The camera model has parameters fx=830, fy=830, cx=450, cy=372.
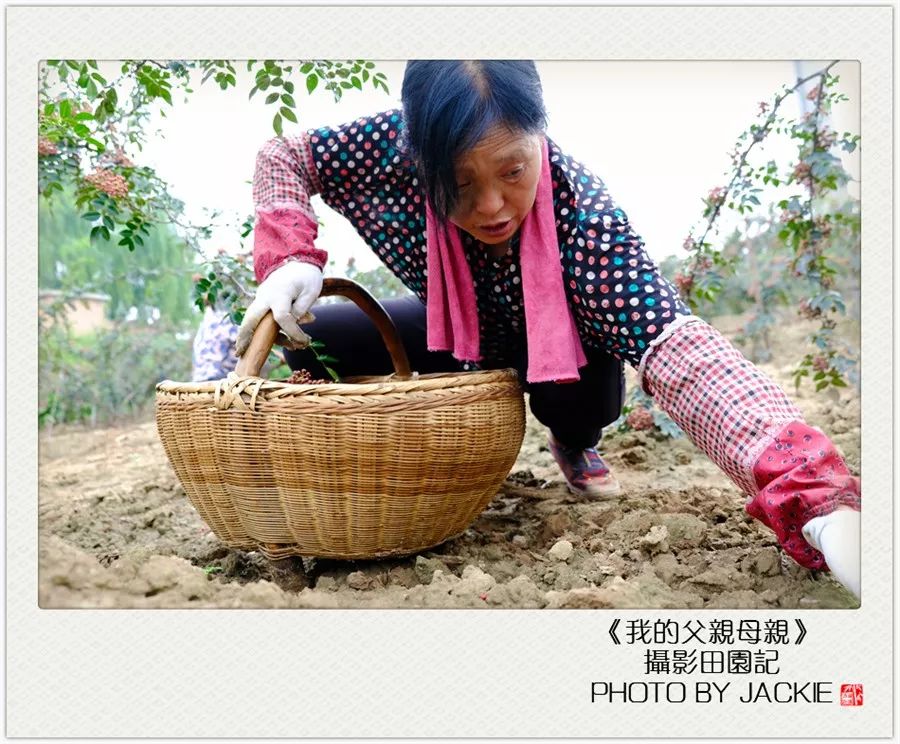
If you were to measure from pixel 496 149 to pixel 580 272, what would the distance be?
250mm

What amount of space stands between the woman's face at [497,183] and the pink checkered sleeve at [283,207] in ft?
0.87

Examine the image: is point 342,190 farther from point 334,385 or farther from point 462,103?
point 334,385

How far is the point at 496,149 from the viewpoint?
3.88 feet

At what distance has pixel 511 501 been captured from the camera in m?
1.78

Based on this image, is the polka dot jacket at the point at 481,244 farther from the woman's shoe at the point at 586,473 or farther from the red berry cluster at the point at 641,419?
the red berry cluster at the point at 641,419

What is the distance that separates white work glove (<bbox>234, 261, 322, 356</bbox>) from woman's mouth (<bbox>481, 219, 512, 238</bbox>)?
29 centimetres

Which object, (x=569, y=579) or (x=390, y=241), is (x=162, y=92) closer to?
(x=390, y=241)

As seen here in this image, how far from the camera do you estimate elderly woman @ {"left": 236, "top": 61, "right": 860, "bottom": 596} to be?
1.07m

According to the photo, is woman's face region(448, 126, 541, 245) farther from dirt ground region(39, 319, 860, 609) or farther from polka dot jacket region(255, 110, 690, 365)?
dirt ground region(39, 319, 860, 609)

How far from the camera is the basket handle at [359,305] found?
3.98 ft

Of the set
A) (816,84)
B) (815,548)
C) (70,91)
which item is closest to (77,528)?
(70,91)

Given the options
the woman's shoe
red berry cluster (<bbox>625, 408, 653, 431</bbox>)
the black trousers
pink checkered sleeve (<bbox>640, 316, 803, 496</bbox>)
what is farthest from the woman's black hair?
red berry cluster (<bbox>625, 408, 653, 431</bbox>)

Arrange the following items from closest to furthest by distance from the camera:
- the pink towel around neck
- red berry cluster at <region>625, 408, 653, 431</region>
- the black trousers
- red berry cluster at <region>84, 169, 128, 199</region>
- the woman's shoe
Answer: the pink towel around neck → red berry cluster at <region>84, 169, 128, 199</region> → the black trousers → the woman's shoe → red berry cluster at <region>625, 408, 653, 431</region>

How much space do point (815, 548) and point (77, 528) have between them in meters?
1.40
